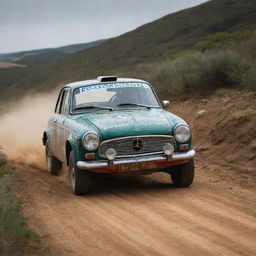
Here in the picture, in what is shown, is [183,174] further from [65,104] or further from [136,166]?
[65,104]

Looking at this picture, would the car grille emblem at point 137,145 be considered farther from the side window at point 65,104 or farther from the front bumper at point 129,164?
the side window at point 65,104

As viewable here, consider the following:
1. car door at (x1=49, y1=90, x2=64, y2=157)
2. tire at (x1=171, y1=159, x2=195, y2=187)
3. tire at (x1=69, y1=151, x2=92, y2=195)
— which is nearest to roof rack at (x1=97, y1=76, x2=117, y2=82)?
car door at (x1=49, y1=90, x2=64, y2=157)

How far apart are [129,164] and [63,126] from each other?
1777 millimetres

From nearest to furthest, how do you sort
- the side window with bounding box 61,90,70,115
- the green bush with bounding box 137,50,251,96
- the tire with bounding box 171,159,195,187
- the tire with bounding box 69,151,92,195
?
the tire with bounding box 69,151,92,195 → the tire with bounding box 171,159,195,187 → the side window with bounding box 61,90,70,115 → the green bush with bounding box 137,50,251,96

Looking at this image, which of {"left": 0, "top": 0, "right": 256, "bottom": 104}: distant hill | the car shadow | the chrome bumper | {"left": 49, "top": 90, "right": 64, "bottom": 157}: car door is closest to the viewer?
the chrome bumper

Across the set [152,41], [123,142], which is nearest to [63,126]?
[123,142]

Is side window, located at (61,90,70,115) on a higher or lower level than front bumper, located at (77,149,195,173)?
higher

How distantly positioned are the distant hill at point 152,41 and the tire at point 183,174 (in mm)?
41528

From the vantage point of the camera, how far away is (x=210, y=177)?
9.65 metres

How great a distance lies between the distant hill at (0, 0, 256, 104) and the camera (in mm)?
53906

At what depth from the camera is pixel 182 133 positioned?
8.07m

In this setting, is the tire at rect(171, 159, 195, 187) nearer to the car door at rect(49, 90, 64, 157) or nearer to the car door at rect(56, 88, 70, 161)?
the car door at rect(56, 88, 70, 161)

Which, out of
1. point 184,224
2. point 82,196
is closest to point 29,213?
point 82,196

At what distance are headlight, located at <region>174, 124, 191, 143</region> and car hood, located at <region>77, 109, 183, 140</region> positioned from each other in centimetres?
10
